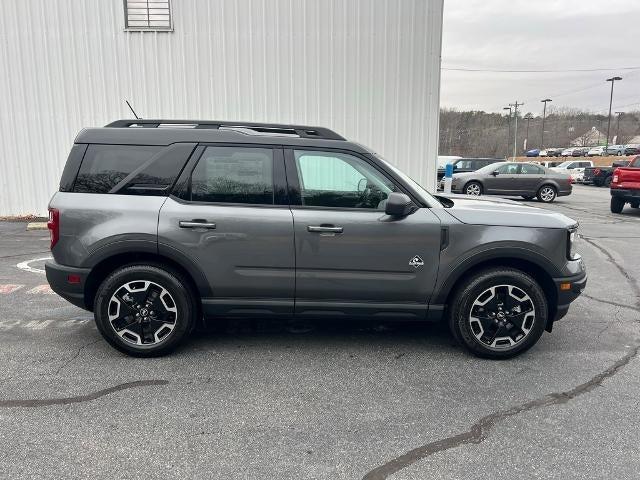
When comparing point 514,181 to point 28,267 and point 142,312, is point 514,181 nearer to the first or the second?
point 28,267

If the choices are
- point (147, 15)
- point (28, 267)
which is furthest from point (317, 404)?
point (147, 15)

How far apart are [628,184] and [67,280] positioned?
1512 centimetres

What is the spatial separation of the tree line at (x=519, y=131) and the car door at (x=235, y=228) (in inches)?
3123

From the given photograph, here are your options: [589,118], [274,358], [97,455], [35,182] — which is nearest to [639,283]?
[274,358]

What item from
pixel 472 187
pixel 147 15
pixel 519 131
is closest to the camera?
pixel 147 15

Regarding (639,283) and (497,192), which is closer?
(639,283)

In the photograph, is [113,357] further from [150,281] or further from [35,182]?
[35,182]

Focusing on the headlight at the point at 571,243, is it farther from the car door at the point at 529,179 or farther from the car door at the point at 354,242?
the car door at the point at 529,179

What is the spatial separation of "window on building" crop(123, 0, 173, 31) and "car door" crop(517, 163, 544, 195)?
14013 mm

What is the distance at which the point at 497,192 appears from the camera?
18438 mm

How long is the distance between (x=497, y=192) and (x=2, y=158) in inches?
641

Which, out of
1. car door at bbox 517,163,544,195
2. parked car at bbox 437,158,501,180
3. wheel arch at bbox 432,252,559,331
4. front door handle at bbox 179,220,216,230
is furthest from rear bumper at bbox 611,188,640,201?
front door handle at bbox 179,220,216,230

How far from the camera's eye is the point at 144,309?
3.79 metres

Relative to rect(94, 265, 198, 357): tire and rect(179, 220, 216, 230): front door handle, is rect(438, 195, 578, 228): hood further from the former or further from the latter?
rect(94, 265, 198, 357): tire
